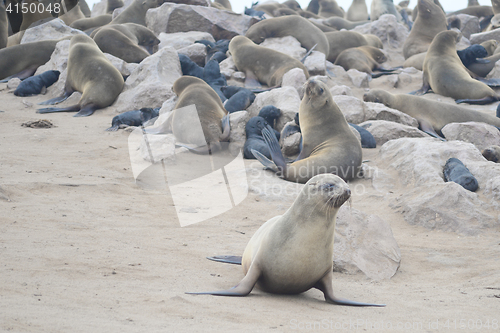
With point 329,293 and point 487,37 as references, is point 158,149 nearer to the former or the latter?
point 329,293

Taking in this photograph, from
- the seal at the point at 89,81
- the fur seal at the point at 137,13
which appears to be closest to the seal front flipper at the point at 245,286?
the seal at the point at 89,81

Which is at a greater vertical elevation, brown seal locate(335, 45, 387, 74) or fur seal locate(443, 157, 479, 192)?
fur seal locate(443, 157, 479, 192)

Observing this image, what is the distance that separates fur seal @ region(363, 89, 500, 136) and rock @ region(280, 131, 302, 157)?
2456mm

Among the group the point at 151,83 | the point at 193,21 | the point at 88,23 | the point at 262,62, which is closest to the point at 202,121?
the point at 151,83

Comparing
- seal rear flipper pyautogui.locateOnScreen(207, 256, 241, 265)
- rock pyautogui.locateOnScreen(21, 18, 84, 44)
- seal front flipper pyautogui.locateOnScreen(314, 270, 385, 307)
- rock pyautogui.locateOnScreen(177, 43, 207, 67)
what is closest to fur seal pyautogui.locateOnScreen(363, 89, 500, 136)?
rock pyautogui.locateOnScreen(177, 43, 207, 67)

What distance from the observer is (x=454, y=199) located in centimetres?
460

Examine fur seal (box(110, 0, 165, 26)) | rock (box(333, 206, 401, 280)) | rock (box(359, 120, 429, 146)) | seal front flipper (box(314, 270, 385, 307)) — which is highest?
seal front flipper (box(314, 270, 385, 307))

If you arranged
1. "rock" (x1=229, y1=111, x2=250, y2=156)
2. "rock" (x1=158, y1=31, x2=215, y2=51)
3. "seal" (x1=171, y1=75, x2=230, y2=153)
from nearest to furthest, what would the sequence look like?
"seal" (x1=171, y1=75, x2=230, y2=153) → "rock" (x1=229, y1=111, x2=250, y2=156) → "rock" (x1=158, y1=31, x2=215, y2=51)

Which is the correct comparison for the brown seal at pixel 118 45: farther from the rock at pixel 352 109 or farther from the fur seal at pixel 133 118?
the rock at pixel 352 109

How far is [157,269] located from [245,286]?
58 centimetres

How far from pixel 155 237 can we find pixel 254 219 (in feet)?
4.12

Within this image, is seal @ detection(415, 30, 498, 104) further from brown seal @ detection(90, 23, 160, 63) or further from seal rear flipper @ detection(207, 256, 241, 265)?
seal rear flipper @ detection(207, 256, 241, 265)

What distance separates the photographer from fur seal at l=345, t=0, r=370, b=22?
2220 cm

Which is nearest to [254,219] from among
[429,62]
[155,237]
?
[155,237]
